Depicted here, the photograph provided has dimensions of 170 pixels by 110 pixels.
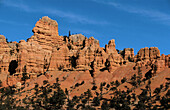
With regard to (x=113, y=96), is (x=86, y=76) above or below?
above

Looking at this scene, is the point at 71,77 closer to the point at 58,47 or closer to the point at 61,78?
the point at 61,78

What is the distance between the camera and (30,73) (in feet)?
535

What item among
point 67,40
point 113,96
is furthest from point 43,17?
point 113,96

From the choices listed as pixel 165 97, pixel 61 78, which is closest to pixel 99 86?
pixel 61 78

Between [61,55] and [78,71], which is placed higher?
[61,55]

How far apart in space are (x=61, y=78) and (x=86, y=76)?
14.5 metres

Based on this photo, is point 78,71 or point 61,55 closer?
point 78,71

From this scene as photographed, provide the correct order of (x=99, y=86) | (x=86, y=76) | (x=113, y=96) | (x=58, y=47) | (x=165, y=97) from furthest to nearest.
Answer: (x=58, y=47) < (x=86, y=76) < (x=99, y=86) < (x=113, y=96) < (x=165, y=97)

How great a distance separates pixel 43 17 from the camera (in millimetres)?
196875

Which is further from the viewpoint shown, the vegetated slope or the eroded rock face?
the eroded rock face

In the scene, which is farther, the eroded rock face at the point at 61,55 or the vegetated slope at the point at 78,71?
the eroded rock face at the point at 61,55

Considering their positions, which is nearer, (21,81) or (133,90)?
(133,90)

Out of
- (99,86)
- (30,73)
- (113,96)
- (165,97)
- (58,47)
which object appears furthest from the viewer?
(58,47)

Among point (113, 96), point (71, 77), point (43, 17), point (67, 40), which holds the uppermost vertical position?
point (43, 17)
